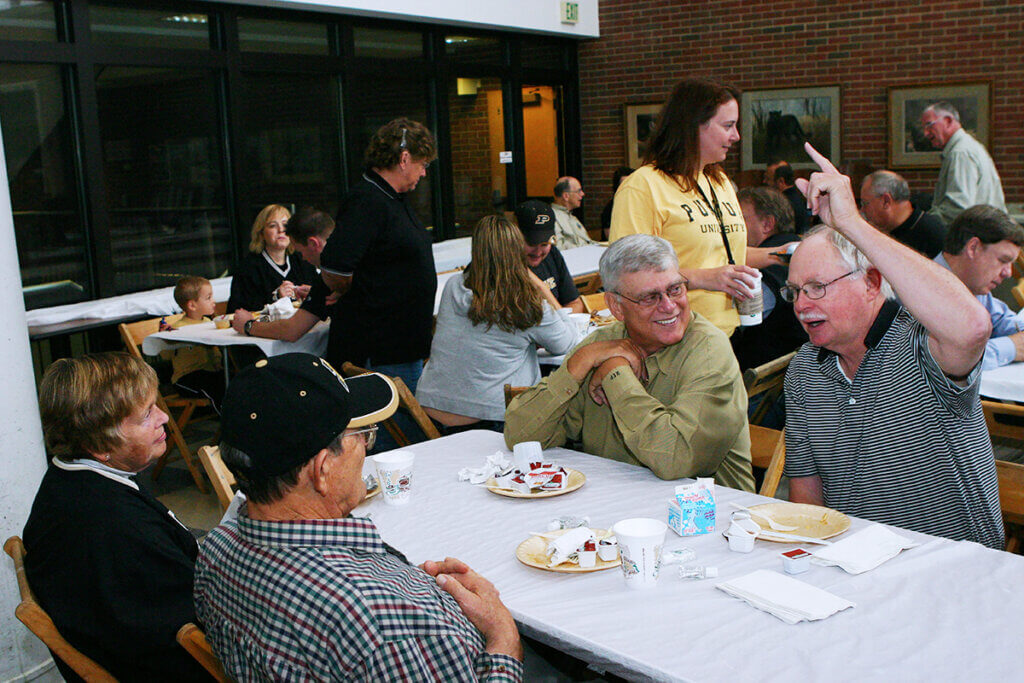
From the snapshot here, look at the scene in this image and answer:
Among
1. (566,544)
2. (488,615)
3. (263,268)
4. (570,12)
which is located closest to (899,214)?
(263,268)

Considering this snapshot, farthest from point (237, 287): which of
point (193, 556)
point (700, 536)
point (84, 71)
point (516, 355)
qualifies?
point (700, 536)

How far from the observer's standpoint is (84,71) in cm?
654

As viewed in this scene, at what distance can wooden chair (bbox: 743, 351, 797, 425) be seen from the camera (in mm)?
3027

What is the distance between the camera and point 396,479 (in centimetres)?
243

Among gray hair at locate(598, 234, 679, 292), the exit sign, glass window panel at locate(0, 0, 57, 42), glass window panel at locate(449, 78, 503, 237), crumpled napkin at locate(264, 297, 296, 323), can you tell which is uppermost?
the exit sign

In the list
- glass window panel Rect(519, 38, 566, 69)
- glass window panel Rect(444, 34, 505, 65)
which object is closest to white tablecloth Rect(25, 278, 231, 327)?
glass window panel Rect(444, 34, 505, 65)

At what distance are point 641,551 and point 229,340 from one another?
352cm

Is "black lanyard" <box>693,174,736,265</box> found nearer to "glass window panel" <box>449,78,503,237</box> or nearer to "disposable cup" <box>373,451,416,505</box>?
"disposable cup" <box>373,451,416,505</box>

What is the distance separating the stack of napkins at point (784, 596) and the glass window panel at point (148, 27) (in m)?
6.41

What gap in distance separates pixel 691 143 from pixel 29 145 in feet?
16.0

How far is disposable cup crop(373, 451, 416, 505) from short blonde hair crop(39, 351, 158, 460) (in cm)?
62

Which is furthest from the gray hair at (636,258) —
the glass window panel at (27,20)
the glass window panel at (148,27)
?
the glass window panel at (148,27)

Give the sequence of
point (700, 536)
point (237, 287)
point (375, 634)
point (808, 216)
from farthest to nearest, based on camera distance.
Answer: point (808, 216) < point (237, 287) < point (700, 536) < point (375, 634)

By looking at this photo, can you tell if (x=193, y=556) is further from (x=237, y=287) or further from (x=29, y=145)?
(x=29, y=145)
